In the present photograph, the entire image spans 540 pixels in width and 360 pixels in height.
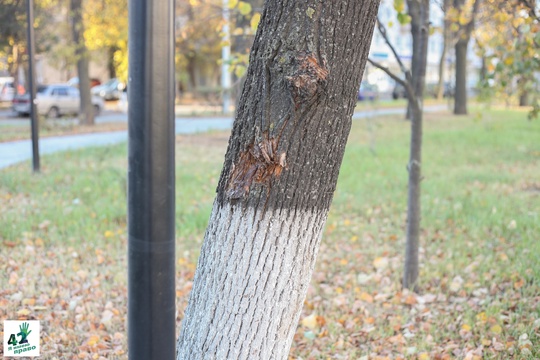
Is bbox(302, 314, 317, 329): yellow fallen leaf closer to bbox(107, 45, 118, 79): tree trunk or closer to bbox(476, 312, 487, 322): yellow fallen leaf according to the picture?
bbox(476, 312, 487, 322): yellow fallen leaf

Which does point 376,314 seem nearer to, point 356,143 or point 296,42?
point 296,42

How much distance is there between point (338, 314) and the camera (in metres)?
4.61

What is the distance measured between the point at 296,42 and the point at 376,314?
2833mm

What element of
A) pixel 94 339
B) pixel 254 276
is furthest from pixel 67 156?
pixel 254 276

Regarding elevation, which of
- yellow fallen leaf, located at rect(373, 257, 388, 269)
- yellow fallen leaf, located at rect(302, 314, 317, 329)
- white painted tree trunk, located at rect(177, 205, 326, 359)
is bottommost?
yellow fallen leaf, located at rect(302, 314, 317, 329)

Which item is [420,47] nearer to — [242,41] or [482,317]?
[482,317]

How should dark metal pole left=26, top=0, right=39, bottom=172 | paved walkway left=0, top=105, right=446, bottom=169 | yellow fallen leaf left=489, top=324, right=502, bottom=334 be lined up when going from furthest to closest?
paved walkway left=0, top=105, right=446, bottom=169 < dark metal pole left=26, top=0, right=39, bottom=172 < yellow fallen leaf left=489, top=324, right=502, bottom=334

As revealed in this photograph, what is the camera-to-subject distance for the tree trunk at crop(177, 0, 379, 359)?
232 cm

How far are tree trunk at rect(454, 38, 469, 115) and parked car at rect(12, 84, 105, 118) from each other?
16.1 metres

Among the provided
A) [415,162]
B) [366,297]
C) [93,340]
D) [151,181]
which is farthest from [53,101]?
[151,181]

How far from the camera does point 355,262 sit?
5.84 metres

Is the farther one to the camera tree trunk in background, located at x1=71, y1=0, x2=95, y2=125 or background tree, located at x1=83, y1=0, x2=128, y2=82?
tree trunk in background, located at x1=71, y1=0, x2=95, y2=125

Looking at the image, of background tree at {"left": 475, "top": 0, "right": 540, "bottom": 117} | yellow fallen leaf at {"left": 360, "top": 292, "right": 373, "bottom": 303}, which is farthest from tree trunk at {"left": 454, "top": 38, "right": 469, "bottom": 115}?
yellow fallen leaf at {"left": 360, "top": 292, "right": 373, "bottom": 303}

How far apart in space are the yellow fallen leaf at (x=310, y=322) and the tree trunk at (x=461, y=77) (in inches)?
792
